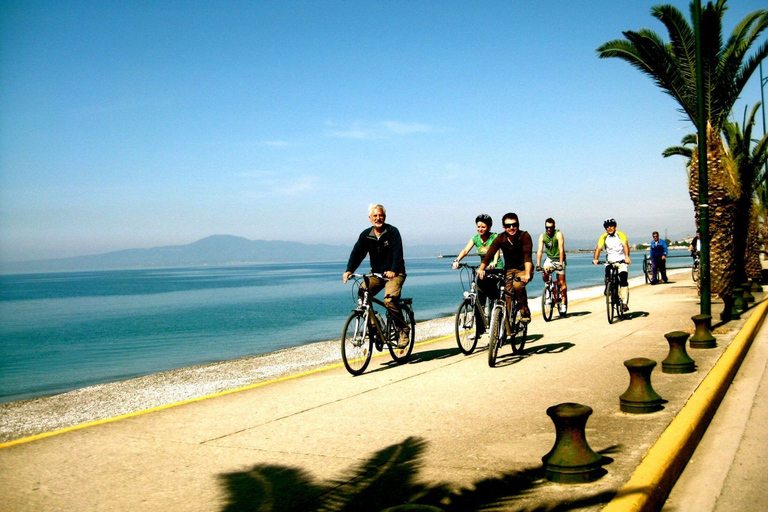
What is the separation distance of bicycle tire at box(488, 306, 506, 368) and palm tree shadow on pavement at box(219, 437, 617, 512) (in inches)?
160

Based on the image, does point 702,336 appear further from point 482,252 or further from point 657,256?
point 657,256

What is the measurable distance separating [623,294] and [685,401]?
27.4 ft

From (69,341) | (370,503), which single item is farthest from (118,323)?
(370,503)

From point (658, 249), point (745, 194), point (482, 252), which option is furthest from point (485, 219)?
point (658, 249)

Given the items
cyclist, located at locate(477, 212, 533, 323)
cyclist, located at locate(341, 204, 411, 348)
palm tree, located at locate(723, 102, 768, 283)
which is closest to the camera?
cyclist, located at locate(341, 204, 411, 348)

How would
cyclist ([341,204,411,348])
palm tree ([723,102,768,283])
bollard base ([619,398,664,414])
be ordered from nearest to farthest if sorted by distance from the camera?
bollard base ([619,398,664,414]) → cyclist ([341,204,411,348]) → palm tree ([723,102,768,283])

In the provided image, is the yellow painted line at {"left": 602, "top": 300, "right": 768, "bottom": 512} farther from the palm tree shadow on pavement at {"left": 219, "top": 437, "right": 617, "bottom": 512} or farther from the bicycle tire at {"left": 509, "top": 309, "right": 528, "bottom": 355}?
the bicycle tire at {"left": 509, "top": 309, "right": 528, "bottom": 355}

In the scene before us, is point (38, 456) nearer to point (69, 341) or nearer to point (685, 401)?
point (685, 401)

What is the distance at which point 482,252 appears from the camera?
1070 cm

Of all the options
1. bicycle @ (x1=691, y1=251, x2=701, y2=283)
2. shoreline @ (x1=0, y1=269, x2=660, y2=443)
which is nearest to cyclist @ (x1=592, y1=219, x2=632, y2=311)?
shoreline @ (x1=0, y1=269, x2=660, y2=443)

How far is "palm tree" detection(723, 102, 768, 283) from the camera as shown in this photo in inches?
796

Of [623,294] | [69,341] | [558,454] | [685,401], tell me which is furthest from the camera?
[69,341]

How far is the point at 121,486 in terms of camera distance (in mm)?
4535

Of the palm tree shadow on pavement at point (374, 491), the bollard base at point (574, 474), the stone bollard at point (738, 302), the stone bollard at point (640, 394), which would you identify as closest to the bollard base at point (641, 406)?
the stone bollard at point (640, 394)
